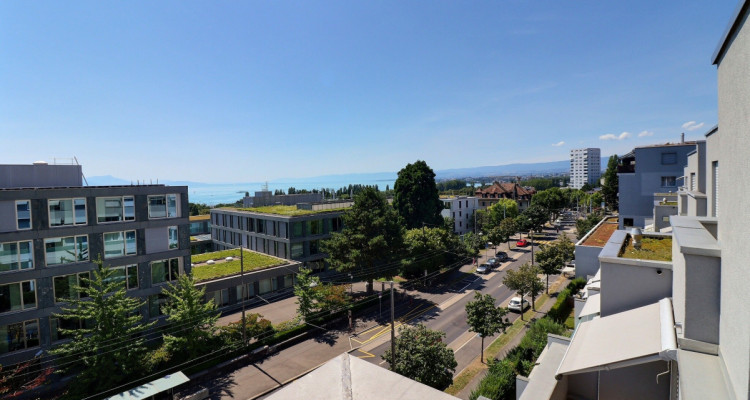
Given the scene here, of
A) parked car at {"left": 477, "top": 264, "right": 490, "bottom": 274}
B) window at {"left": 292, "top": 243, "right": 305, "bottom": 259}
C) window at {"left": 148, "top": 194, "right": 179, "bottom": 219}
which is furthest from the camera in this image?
parked car at {"left": 477, "top": 264, "right": 490, "bottom": 274}

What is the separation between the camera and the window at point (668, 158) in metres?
38.1

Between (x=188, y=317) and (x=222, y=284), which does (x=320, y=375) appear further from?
A: (x=222, y=284)

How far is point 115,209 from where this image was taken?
2811 centimetres

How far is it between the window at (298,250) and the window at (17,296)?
24561mm

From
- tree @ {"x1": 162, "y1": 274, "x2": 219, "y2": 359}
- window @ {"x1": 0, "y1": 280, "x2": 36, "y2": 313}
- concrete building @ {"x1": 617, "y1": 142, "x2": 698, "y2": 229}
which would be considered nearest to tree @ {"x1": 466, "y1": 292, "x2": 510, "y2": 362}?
tree @ {"x1": 162, "y1": 274, "x2": 219, "y2": 359}

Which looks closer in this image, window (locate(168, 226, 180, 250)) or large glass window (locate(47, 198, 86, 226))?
large glass window (locate(47, 198, 86, 226))

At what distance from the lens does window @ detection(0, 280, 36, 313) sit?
936 inches

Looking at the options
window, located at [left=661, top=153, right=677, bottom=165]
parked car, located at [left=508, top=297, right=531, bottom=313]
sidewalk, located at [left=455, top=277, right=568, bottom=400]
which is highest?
window, located at [left=661, top=153, right=677, bottom=165]

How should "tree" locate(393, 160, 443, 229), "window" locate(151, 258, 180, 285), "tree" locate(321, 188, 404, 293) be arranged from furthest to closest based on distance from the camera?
"tree" locate(393, 160, 443, 229) < "tree" locate(321, 188, 404, 293) < "window" locate(151, 258, 180, 285)

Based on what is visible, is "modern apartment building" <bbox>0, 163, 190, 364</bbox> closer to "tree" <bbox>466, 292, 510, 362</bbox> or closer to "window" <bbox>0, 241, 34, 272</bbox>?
"window" <bbox>0, 241, 34, 272</bbox>

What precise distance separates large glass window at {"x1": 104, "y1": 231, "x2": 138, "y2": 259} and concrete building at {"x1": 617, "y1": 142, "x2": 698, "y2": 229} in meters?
48.9

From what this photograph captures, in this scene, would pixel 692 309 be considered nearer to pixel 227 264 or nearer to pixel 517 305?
pixel 517 305

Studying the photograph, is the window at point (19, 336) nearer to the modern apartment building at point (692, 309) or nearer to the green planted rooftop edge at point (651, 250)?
the modern apartment building at point (692, 309)

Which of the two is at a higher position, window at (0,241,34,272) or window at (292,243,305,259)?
window at (0,241,34,272)
